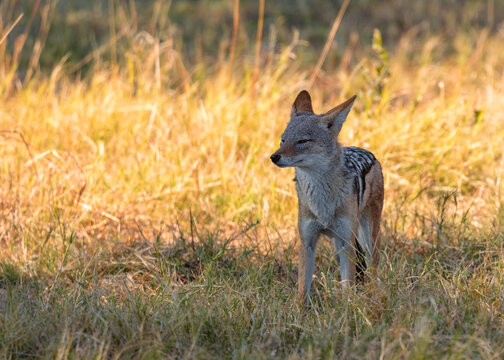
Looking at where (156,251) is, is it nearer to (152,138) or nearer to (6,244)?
(6,244)

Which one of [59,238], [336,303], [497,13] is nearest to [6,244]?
[59,238]

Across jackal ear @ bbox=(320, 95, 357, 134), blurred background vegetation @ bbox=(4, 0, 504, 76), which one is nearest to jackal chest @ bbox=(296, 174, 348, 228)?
jackal ear @ bbox=(320, 95, 357, 134)

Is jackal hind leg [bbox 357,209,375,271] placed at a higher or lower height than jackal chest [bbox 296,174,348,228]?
lower

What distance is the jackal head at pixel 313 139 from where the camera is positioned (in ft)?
11.6

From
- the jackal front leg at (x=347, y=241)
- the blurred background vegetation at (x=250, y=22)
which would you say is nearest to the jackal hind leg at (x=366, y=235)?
the jackal front leg at (x=347, y=241)

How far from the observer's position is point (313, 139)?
3613 mm

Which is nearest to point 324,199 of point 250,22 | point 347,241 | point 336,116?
point 347,241

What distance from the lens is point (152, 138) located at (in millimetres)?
6027

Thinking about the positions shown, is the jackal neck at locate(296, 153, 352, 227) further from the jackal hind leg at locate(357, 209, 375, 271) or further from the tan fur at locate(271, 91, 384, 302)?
the jackal hind leg at locate(357, 209, 375, 271)

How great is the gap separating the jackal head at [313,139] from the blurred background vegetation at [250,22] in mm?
5526

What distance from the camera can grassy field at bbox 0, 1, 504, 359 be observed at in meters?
3.04

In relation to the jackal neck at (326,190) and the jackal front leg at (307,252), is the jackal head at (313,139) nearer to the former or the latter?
the jackal neck at (326,190)

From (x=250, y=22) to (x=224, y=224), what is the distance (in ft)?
23.2

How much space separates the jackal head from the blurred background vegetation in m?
5.53
